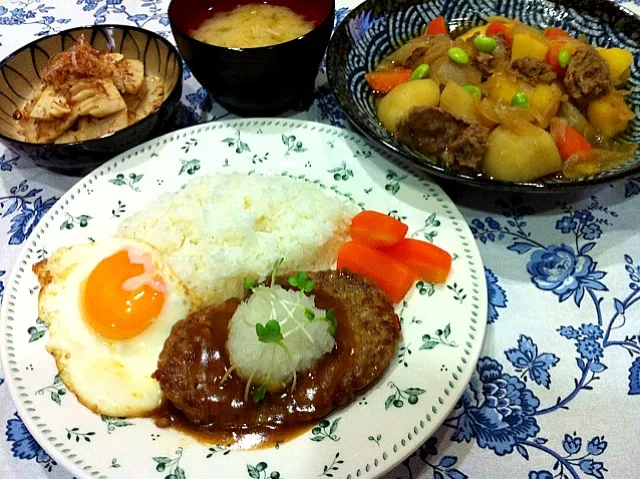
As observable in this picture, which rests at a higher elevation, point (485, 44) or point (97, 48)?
point (485, 44)

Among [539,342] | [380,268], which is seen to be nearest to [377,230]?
[380,268]

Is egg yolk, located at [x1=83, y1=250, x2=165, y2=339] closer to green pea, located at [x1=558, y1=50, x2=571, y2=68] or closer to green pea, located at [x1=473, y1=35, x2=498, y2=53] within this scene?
green pea, located at [x1=473, y1=35, x2=498, y2=53]

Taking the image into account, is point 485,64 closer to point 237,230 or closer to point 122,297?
point 237,230

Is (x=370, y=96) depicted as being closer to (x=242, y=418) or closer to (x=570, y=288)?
(x=570, y=288)

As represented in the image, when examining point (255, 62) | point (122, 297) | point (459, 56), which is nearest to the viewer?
point (122, 297)

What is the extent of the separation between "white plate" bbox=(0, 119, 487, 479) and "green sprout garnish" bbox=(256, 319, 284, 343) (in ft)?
1.29

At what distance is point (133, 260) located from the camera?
2645 millimetres

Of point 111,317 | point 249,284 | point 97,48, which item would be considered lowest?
point 111,317

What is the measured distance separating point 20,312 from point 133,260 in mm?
548

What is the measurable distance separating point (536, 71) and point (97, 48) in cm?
278

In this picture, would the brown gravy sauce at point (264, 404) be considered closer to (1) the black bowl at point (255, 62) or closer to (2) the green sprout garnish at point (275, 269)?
(2) the green sprout garnish at point (275, 269)

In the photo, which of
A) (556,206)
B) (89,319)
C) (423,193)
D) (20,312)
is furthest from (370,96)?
(20,312)

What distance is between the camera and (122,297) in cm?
250

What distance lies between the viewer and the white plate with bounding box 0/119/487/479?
6.73 feet
